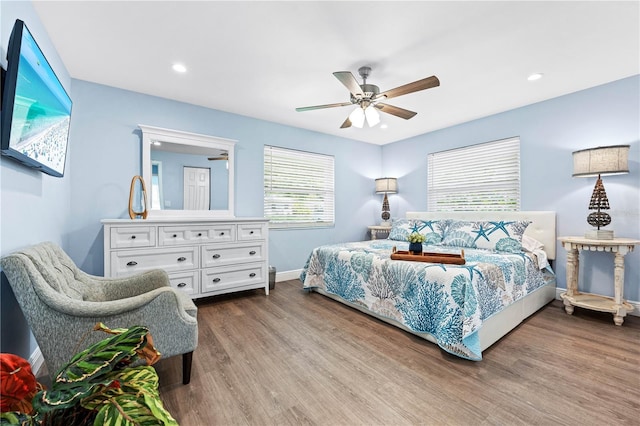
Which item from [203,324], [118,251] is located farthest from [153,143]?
[203,324]

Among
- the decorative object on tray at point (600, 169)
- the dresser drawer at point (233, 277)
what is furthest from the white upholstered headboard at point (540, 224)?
the dresser drawer at point (233, 277)

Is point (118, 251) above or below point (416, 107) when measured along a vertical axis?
below

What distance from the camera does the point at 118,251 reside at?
267 cm

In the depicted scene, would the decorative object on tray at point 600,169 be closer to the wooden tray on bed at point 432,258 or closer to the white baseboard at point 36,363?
the wooden tray on bed at point 432,258

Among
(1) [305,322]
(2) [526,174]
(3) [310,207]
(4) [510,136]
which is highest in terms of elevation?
(4) [510,136]

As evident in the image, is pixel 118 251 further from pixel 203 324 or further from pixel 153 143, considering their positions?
pixel 153 143

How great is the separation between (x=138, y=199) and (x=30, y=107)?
185 centimetres

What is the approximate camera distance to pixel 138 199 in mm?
3227

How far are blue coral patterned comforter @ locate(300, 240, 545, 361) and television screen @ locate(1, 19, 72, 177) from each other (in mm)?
2679

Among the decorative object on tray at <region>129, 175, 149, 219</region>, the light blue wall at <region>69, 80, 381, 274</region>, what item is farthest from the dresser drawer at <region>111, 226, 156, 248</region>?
the light blue wall at <region>69, 80, 381, 274</region>

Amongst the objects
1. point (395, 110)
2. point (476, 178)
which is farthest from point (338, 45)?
point (476, 178)

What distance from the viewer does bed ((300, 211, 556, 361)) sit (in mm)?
2102

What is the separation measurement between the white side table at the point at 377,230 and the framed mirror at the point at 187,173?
2.66m

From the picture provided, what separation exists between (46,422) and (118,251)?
228cm
